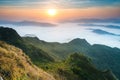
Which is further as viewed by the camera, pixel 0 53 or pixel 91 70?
pixel 91 70

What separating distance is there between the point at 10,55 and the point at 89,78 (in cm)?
10259

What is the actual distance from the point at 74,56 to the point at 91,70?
2181cm

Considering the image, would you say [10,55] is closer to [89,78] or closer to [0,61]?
[0,61]

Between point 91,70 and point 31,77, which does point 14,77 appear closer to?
point 31,77

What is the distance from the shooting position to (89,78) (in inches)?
5719

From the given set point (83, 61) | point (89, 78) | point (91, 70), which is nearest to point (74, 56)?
point (83, 61)

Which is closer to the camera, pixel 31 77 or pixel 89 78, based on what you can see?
pixel 31 77

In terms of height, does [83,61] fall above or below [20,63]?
below

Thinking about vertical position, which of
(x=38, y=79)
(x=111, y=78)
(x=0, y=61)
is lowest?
(x=111, y=78)

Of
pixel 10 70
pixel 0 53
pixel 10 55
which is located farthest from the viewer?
pixel 10 55

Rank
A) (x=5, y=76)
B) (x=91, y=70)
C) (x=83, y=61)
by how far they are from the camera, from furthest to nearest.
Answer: (x=83, y=61)
(x=91, y=70)
(x=5, y=76)

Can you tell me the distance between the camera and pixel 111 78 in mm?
189250

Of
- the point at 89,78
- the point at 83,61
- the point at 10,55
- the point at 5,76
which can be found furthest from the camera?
the point at 83,61

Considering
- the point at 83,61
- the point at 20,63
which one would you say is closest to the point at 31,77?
the point at 20,63
